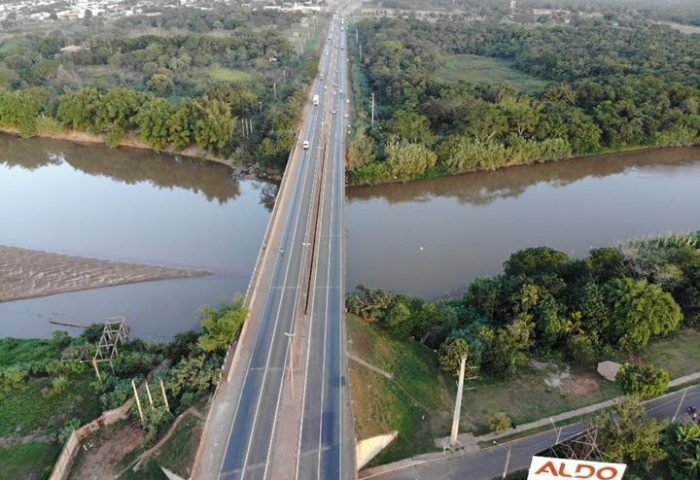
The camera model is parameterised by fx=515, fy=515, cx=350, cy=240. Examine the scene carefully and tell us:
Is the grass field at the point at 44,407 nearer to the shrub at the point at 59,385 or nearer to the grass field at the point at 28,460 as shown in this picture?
the shrub at the point at 59,385

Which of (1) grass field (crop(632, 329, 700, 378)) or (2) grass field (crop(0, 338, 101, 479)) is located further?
(1) grass field (crop(632, 329, 700, 378))

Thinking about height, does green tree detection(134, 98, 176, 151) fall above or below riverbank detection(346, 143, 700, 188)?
above

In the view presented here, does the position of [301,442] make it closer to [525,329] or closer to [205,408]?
[205,408]

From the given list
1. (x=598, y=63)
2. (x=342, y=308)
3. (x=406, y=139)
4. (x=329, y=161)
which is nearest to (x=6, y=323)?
(x=342, y=308)

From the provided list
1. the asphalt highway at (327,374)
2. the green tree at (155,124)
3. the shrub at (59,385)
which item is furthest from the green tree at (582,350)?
the green tree at (155,124)

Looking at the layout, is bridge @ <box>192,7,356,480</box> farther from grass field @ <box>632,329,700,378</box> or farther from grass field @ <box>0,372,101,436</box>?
grass field @ <box>632,329,700,378</box>

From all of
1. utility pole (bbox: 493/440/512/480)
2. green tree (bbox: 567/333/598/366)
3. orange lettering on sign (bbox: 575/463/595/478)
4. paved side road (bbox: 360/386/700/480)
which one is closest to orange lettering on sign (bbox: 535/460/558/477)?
Result: orange lettering on sign (bbox: 575/463/595/478)
